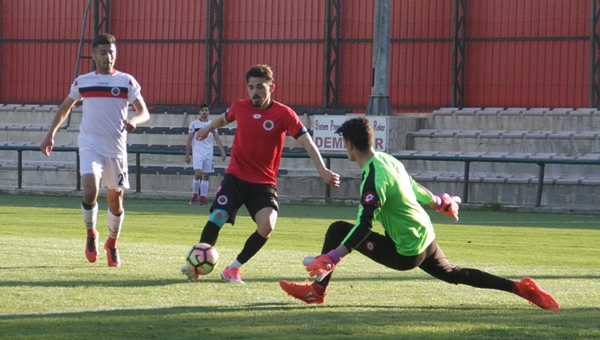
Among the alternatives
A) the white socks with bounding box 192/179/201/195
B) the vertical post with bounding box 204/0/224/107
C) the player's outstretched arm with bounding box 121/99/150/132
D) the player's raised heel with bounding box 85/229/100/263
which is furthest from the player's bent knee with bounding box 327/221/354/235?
the vertical post with bounding box 204/0/224/107

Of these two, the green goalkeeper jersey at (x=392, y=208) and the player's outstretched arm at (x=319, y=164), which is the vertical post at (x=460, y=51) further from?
the green goalkeeper jersey at (x=392, y=208)

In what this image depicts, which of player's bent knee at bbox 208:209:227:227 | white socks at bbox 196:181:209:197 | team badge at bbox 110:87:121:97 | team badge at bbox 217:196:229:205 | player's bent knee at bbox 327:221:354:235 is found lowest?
white socks at bbox 196:181:209:197

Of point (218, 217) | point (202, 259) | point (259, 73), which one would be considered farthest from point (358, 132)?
point (218, 217)

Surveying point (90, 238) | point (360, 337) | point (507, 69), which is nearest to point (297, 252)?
point (90, 238)

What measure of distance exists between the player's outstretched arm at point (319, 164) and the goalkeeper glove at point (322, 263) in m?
1.30

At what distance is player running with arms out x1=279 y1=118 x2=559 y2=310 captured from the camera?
6.76 m

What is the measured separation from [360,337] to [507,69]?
26.8 metres

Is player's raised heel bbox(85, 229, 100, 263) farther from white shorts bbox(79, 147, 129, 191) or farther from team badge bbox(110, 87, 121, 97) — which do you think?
team badge bbox(110, 87, 121, 97)

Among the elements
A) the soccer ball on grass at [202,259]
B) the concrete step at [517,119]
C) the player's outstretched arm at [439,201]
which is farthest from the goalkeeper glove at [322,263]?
the concrete step at [517,119]

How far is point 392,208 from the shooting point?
705 cm

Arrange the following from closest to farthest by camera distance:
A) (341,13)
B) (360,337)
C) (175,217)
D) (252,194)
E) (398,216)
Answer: (360,337)
(398,216)
(252,194)
(175,217)
(341,13)

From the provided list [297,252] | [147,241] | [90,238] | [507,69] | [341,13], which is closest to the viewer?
[90,238]

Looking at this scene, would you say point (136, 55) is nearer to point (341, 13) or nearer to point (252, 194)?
point (341, 13)

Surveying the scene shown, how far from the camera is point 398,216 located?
23.3 feet
